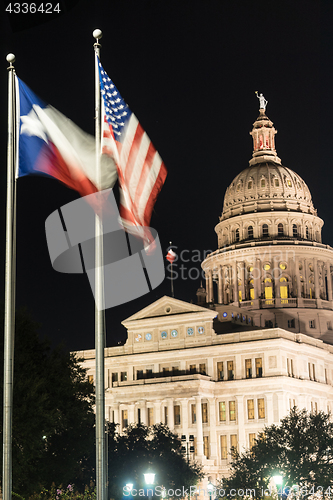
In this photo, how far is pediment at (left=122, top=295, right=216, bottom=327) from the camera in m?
118

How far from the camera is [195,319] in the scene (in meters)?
118

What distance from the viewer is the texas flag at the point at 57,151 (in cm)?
3209

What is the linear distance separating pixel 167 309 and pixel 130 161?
88.3 metres

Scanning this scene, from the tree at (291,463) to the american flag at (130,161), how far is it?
153ft

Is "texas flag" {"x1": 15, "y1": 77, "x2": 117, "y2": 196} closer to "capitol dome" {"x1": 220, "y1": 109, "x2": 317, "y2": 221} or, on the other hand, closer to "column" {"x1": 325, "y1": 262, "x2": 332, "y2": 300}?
"column" {"x1": 325, "y1": 262, "x2": 332, "y2": 300}

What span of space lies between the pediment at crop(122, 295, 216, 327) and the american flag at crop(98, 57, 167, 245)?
276 ft

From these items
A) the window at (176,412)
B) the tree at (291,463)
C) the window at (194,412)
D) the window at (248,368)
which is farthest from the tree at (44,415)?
the window at (248,368)

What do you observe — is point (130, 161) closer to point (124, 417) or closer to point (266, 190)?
point (124, 417)

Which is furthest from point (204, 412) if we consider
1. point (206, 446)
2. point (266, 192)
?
point (266, 192)

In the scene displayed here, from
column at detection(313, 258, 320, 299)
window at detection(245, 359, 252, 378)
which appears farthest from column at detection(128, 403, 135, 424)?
column at detection(313, 258, 320, 299)

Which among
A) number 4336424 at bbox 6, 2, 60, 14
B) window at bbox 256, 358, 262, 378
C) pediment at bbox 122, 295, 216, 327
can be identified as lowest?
window at bbox 256, 358, 262, 378

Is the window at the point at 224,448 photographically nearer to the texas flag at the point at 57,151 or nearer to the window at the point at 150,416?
the window at the point at 150,416

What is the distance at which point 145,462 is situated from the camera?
8612 centimetres

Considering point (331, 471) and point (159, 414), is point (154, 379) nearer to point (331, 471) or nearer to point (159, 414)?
point (159, 414)
